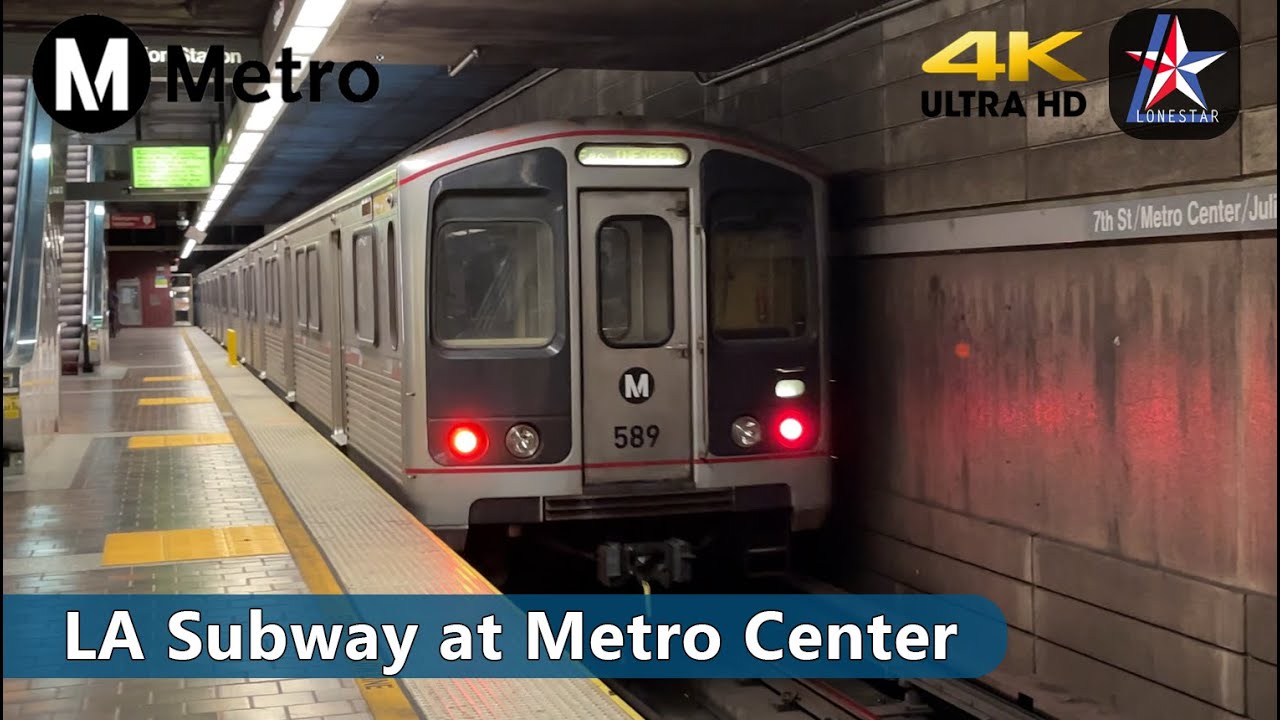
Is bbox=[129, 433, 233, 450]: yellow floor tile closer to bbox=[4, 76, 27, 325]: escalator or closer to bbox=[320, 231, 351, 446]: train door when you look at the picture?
bbox=[320, 231, 351, 446]: train door

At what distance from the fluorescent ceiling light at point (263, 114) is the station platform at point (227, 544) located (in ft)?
9.74

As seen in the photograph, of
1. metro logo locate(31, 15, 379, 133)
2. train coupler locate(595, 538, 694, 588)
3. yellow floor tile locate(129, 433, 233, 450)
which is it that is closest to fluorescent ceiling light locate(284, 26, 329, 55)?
metro logo locate(31, 15, 379, 133)

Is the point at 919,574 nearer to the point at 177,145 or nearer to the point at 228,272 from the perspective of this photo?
the point at 177,145

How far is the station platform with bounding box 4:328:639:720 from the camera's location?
460 cm

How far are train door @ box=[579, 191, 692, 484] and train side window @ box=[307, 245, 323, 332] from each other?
17.2 feet

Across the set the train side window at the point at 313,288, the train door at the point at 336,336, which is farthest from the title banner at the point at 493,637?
the train side window at the point at 313,288

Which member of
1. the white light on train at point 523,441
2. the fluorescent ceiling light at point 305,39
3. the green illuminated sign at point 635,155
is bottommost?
the white light on train at point 523,441

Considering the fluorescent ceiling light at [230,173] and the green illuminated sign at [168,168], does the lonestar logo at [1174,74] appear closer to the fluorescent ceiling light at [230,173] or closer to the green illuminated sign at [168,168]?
the fluorescent ceiling light at [230,173]

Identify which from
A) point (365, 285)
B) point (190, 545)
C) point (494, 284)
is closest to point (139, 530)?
point (190, 545)

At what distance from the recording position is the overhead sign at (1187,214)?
5.86 metres

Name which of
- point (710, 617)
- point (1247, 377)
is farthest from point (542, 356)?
point (1247, 377)

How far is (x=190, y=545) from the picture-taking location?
24.7 ft

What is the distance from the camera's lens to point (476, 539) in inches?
310

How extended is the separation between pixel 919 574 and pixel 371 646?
4.48 meters
